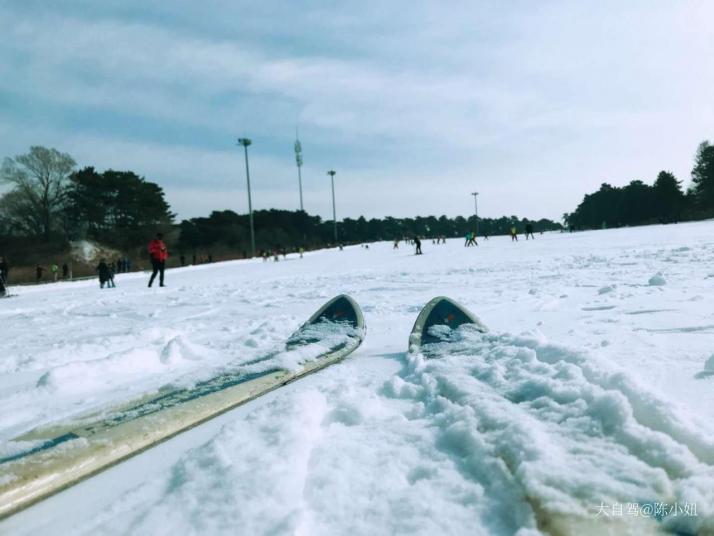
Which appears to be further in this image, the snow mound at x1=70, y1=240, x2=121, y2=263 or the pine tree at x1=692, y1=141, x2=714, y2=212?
the pine tree at x1=692, y1=141, x2=714, y2=212

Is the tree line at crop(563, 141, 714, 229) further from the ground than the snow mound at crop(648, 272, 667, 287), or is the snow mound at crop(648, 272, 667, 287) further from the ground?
the tree line at crop(563, 141, 714, 229)

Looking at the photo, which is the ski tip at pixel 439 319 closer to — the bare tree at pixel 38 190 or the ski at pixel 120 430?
the ski at pixel 120 430

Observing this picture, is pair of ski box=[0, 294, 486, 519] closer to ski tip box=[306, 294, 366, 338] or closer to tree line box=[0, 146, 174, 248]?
ski tip box=[306, 294, 366, 338]

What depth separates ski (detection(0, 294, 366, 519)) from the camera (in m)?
1.76

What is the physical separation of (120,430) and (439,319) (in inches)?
114

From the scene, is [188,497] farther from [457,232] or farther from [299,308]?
[457,232]

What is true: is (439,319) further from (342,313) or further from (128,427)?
(128,427)

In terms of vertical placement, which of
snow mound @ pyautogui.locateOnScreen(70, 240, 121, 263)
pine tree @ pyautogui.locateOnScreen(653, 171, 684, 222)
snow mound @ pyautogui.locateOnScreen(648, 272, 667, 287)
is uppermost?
pine tree @ pyautogui.locateOnScreen(653, 171, 684, 222)

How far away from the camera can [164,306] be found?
8672mm

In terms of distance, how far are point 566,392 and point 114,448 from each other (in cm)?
219

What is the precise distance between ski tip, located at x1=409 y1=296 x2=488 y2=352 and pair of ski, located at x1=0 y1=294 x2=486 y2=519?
0.06ft

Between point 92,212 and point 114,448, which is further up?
point 92,212

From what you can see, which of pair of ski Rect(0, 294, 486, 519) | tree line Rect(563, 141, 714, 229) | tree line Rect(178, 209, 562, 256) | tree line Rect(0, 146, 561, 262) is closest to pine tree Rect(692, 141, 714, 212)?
tree line Rect(563, 141, 714, 229)

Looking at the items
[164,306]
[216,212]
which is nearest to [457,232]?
[216,212]
